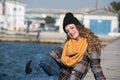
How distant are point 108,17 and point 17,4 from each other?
33952 mm

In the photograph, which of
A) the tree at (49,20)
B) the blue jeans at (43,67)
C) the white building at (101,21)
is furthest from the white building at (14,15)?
the blue jeans at (43,67)

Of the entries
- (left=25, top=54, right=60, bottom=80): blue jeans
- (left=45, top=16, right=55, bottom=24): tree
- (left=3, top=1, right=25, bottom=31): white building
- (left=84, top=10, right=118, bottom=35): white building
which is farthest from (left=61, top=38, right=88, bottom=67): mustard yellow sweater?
(left=45, top=16, right=55, bottom=24): tree

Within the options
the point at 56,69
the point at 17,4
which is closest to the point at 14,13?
the point at 17,4

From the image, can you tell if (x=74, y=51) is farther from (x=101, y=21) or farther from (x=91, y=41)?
(x=101, y=21)

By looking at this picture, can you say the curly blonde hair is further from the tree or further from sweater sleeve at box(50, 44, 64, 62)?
the tree

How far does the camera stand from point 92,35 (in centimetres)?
529

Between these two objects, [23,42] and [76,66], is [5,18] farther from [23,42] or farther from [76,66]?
[76,66]

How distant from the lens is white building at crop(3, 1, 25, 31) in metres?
79.1

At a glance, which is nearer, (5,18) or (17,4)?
(5,18)

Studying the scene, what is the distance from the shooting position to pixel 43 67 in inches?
240

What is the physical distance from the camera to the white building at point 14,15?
7906cm

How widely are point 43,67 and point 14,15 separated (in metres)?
78.2

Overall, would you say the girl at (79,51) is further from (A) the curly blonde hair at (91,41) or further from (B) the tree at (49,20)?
(B) the tree at (49,20)

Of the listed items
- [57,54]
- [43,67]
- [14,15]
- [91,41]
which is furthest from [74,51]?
[14,15]
